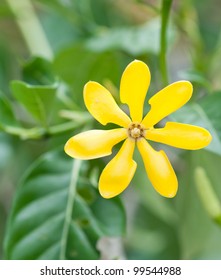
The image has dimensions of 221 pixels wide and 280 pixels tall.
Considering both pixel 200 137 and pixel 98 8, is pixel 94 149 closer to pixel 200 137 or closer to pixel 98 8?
→ pixel 200 137

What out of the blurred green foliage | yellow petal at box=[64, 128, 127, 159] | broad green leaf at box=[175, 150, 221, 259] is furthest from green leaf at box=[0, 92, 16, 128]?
broad green leaf at box=[175, 150, 221, 259]

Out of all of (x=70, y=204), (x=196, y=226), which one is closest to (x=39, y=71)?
(x=70, y=204)

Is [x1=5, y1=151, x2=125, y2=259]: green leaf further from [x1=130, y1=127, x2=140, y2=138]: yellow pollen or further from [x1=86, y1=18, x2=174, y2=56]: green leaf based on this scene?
[x1=86, y1=18, x2=174, y2=56]: green leaf

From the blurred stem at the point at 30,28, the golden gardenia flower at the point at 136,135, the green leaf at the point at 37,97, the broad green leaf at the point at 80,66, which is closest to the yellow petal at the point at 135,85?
the golden gardenia flower at the point at 136,135

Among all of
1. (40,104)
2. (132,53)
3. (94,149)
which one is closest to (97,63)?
(132,53)

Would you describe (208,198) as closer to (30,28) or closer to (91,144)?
(91,144)

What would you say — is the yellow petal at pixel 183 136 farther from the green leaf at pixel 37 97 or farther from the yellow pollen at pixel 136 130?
the green leaf at pixel 37 97
